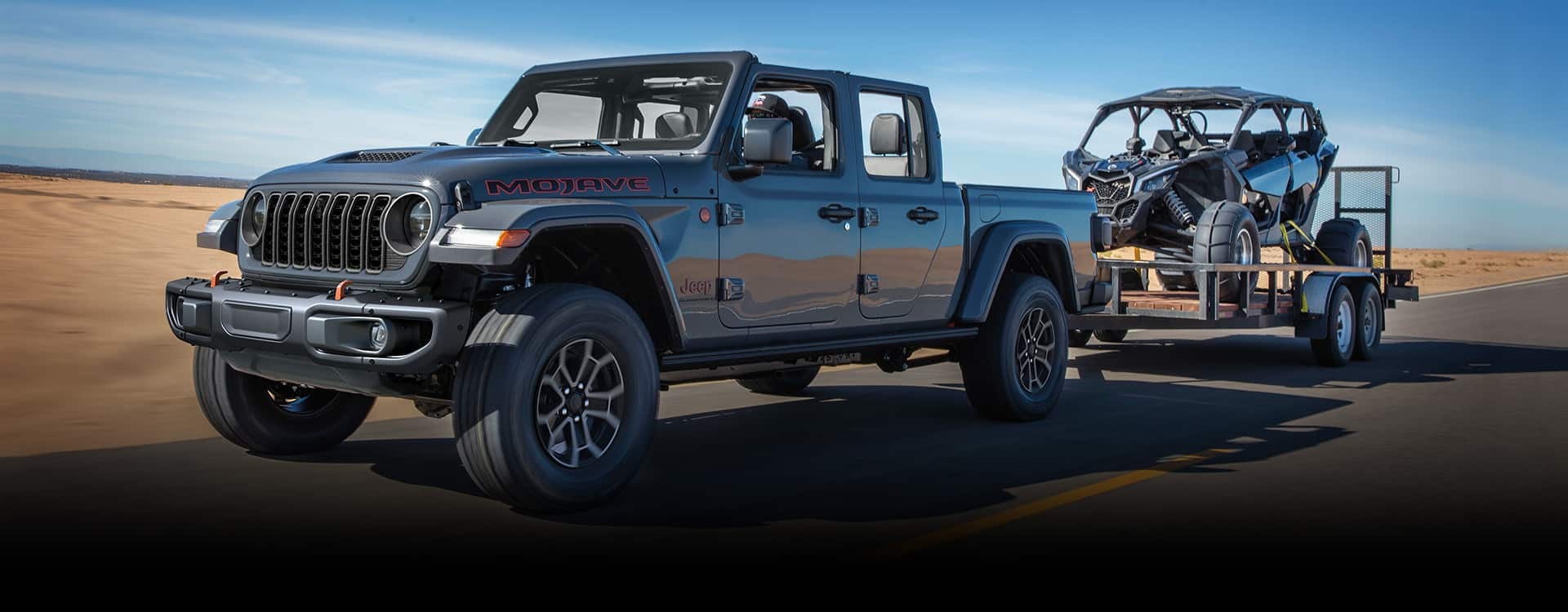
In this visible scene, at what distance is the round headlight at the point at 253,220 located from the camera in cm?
668

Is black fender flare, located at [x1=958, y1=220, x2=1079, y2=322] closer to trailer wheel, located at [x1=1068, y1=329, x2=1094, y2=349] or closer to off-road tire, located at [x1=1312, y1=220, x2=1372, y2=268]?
trailer wheel, located at [x1=1068, y1=329, x2=1094, y2=349]

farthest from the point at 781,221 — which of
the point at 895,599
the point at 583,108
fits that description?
the point at 895,599

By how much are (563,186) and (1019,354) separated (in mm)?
3938

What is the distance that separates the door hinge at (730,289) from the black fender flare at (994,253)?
2145 mm

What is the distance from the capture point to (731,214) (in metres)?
6.90

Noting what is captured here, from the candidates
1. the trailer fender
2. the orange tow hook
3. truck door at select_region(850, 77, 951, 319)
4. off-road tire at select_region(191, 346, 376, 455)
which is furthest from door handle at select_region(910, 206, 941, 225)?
the trailer fender

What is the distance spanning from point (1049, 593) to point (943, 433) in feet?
12.6

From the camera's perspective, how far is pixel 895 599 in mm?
4656

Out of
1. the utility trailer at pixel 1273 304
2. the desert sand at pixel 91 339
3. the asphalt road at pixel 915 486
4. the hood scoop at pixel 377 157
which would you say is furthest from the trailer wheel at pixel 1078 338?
the hood scoop at pixel 377 157

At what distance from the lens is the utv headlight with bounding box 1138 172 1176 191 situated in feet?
46.1

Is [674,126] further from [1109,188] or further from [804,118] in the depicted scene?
[1109,188]

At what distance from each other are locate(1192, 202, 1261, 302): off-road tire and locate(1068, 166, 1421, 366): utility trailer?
0.29ft

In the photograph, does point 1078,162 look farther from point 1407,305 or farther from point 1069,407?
point 1407,305

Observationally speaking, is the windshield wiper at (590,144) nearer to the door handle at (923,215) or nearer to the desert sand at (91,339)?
the door handle at (923,215)
